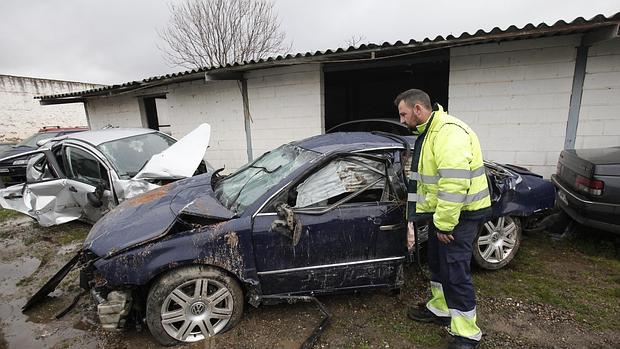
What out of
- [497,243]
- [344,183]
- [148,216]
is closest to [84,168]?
[148,216]

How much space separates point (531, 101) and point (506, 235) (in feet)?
9.53

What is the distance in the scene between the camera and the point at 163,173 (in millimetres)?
4238

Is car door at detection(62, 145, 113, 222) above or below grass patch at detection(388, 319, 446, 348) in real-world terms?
above

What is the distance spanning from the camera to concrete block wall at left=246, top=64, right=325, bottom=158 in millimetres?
6645

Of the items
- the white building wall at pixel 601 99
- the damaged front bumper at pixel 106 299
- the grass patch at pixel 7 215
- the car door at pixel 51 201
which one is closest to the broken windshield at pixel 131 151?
the car door at pixel 51 201

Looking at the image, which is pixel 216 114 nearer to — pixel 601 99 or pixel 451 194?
pixel 451 194

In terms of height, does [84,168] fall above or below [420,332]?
above

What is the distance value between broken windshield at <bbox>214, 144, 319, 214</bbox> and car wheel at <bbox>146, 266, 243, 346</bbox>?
1.90ft

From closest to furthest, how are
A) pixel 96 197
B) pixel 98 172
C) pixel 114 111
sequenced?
pixel 96 197, pixel 98 172, pixel 114 111

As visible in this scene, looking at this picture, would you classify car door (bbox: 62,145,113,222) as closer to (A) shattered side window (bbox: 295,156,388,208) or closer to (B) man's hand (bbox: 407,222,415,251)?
(A) shattered side window (bbox: 295,156,388,208)

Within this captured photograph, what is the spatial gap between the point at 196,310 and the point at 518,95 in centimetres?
551

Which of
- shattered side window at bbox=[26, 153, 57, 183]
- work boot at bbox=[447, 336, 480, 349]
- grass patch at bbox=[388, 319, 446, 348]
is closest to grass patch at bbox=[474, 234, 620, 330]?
grass patch at bbox=[388, 319, 446, 348]

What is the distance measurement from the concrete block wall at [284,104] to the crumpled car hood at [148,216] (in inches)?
153

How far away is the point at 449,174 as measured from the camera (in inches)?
81.9
